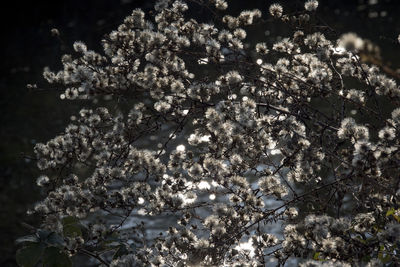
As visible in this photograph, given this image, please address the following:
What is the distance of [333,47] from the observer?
10.9 ft

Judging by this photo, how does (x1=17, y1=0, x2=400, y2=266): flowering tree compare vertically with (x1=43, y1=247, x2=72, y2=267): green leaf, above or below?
above

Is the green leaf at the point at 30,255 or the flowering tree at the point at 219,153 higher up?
the flowering tree at the point at 219,153

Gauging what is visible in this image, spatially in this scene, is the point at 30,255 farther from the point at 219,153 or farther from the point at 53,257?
the point at 219,153

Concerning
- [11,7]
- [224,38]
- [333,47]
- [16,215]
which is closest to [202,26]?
[224,38]

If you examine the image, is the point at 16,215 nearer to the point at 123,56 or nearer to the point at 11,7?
the point at 123,56

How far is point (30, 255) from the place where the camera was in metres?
2.47

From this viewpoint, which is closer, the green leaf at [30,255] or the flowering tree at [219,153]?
the green leaf at [30,255]

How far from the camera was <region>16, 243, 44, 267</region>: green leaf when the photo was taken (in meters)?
2.46

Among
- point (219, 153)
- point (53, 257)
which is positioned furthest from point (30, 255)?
point (219, 153)

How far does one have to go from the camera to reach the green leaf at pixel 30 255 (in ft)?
8.07

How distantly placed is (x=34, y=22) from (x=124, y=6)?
3582 millimetres

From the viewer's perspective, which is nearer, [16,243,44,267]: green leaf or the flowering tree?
[16,243,44,267]: green leaf

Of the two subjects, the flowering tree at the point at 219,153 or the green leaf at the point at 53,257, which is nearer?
the green leaf at the point at 53,257

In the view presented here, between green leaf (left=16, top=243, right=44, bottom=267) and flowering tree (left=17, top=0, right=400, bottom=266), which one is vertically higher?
flowering tree (left=17, top=0, right=400, bottom=266)
